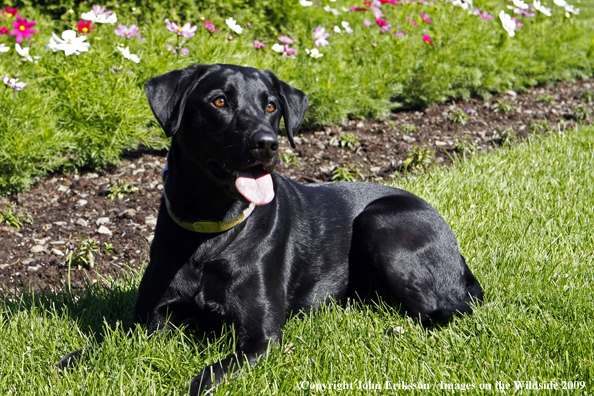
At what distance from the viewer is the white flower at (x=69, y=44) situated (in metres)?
4.59

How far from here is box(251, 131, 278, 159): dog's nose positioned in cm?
250

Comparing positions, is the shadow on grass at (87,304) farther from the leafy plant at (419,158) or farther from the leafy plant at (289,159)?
the leafy plant at (419,158)

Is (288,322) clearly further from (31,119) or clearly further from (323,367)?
(31,119)

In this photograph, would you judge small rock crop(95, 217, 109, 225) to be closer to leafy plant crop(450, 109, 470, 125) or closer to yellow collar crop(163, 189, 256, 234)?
yellow collar crop(163, 189, 256, 234)

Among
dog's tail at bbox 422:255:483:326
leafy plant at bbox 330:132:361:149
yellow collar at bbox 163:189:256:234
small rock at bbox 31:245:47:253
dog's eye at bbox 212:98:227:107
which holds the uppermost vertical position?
dog's eye at bbox 212:98:227:107

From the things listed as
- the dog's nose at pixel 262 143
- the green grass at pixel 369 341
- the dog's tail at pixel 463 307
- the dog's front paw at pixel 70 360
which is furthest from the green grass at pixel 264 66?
the dog's tail at pixel 463 307

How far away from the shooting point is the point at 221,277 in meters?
2.62

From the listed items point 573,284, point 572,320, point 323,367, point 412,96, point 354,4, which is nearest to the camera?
point 323,367

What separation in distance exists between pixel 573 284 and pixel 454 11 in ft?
16.3

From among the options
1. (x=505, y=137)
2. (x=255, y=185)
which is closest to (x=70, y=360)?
(x=255, y=185)

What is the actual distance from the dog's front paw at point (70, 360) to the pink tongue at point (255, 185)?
109 cm

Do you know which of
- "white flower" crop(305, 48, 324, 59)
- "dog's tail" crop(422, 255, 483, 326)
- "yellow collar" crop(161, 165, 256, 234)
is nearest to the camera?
"yellow collar" crop(161, 165, 256, 234)

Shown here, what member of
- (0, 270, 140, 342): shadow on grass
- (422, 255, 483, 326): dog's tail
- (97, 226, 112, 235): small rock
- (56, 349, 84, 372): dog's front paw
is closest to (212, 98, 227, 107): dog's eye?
(0, 270, 140, 342): shadow on grass

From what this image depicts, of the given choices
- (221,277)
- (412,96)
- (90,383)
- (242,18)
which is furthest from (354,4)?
(90,383)
